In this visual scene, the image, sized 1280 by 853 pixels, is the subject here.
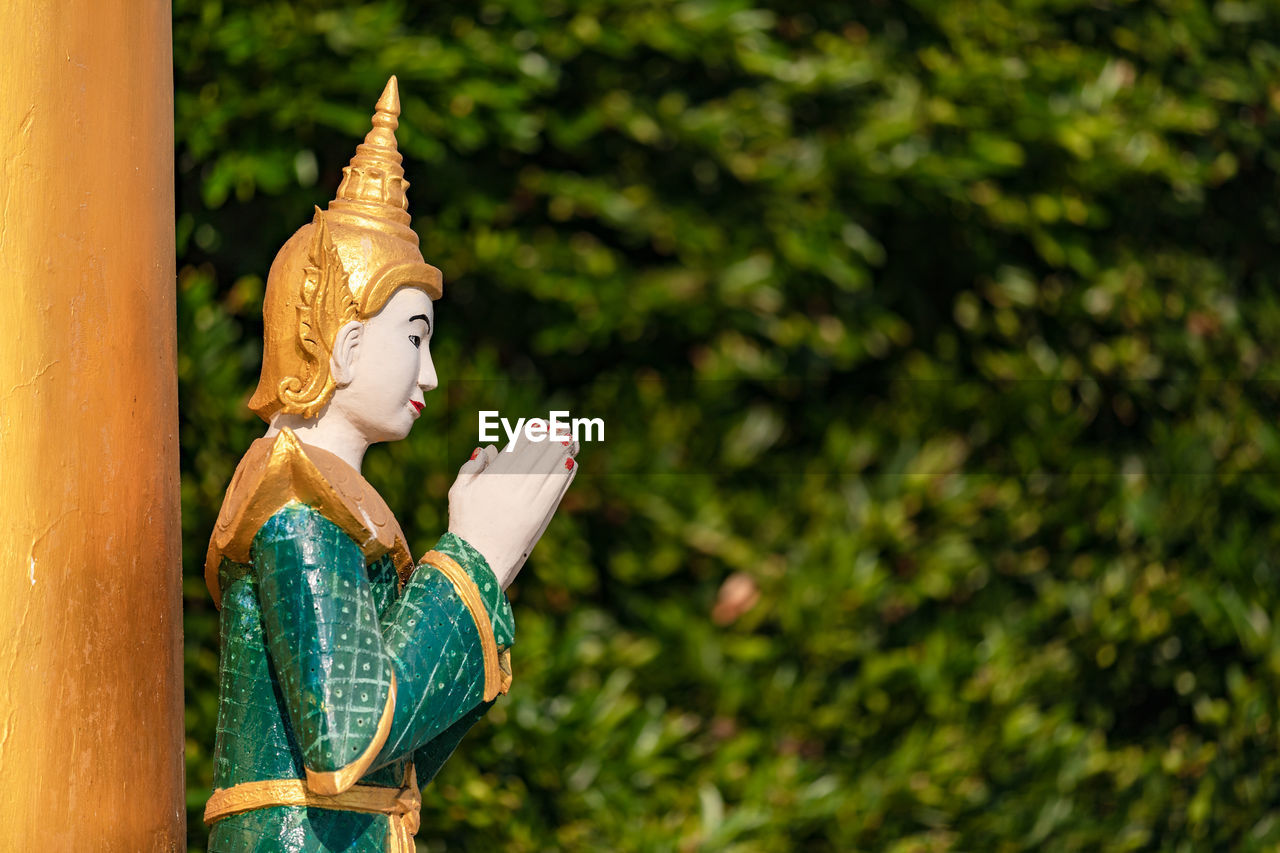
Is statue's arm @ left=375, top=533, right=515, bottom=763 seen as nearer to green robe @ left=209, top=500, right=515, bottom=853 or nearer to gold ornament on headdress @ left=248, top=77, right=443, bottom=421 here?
green robe @ left=209, top=500, right=515, bottom=853

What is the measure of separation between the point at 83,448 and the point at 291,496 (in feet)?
0.75

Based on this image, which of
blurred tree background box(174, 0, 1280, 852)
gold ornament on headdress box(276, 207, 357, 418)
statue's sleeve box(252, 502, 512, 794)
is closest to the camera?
statue's sleeve box(252, 502, 512, 794)

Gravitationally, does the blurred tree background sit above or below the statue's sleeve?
below

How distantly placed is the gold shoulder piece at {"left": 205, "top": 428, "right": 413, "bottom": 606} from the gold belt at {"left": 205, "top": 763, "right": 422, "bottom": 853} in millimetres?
254

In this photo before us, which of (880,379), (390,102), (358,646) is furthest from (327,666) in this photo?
(880,379)

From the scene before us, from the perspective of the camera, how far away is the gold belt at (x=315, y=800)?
1540 mm

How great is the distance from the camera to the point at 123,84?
161 centimetres

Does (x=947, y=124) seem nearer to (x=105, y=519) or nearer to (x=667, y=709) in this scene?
(x=667, y=709)

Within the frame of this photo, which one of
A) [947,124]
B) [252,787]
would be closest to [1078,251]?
[947,124]

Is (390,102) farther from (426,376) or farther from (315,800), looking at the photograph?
(315,800)

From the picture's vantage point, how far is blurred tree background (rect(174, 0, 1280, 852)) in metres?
3.21

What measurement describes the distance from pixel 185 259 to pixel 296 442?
167cm

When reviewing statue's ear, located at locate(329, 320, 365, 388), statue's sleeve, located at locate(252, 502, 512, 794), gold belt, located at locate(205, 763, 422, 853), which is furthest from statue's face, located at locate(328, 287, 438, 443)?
gold belt, located at locate(205, 763, 422, 853)

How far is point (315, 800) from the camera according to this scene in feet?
5.05
